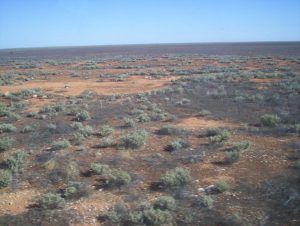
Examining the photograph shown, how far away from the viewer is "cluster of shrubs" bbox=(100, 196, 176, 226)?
7.84m

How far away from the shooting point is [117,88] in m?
30.6

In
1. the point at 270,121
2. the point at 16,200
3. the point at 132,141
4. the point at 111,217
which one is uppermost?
the point at 270,121

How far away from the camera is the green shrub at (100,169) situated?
1076cm

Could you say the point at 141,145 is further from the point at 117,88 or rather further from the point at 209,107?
the point at 117,88

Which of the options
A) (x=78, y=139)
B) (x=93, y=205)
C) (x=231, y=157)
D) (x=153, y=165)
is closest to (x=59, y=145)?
(x=78, y=139)

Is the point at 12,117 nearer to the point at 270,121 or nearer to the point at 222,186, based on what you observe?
the point at 270,121

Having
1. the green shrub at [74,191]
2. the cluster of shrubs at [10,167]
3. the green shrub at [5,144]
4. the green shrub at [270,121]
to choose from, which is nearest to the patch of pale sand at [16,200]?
the cluster of shrubs at [10,167]

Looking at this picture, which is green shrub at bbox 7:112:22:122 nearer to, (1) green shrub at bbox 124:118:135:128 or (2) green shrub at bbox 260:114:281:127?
(1) green shrub at bbox 124:118:135:128

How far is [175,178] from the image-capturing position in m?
9.91

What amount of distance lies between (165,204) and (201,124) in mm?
8708

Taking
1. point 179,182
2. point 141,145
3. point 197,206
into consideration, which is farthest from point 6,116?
point 197,206

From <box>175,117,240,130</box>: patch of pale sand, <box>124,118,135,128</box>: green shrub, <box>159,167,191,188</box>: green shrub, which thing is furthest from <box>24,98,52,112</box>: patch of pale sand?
<box>159,167,191,188</box>: green shrub

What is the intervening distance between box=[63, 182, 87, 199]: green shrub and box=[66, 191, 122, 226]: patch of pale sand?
248mm

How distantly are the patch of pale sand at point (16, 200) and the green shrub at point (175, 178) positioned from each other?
11.4 feet
